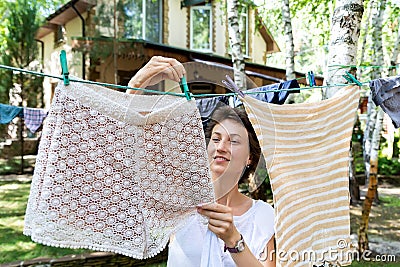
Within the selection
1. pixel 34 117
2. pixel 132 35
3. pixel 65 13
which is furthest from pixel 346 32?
pixel 65 13

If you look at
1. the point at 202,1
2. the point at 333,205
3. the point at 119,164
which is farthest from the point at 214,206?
the point at 202,1

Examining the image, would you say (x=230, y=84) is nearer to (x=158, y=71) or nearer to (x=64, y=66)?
(x=158, y=71)

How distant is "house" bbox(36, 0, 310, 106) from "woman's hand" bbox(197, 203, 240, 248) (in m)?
6.51

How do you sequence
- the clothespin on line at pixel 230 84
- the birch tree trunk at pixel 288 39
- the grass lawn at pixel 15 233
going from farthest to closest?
1. the grass lawn at pixel 15 233
2. the birch tree trunk at pixel 288 39
3. the clothespin on line at pixel 230 84

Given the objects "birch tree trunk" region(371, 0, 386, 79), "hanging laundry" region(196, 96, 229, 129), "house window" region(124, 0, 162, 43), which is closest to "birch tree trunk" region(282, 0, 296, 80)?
"birch tree trunk" region(371, 0, 386, 79)

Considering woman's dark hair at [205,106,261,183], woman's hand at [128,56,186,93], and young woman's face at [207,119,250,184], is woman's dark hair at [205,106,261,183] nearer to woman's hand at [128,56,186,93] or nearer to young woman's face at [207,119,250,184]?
young woman's face at [207,119,250,184]

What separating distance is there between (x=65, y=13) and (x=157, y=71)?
1036 cm

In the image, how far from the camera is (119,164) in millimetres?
1268

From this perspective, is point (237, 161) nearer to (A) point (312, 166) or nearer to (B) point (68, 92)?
(A) point (312, 166)

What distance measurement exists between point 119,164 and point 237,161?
1.38 ft

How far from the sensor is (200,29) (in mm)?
11656

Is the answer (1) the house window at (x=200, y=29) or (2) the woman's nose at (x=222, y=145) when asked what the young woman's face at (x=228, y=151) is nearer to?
(2) the woman's nose at (x=222, y=145)

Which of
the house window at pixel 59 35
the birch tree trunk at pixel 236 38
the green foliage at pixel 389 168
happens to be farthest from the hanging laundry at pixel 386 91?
the house window at pixel 59 35

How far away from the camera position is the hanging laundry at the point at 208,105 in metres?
1.56
